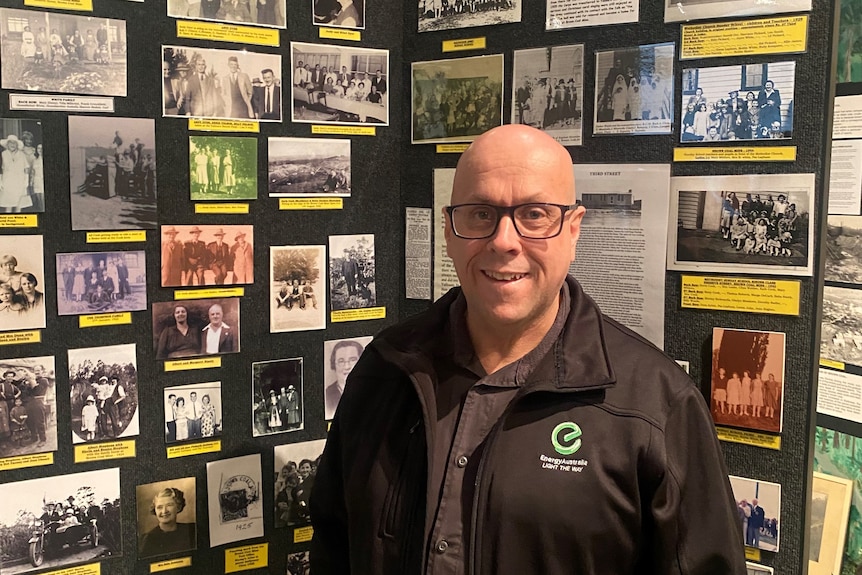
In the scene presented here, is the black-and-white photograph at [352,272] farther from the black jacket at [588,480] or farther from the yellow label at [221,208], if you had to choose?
the black jacket at [588,480]

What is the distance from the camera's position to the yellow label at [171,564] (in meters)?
1.62

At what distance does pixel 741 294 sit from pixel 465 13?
36.1 inches

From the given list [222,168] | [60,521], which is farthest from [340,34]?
[60,521]

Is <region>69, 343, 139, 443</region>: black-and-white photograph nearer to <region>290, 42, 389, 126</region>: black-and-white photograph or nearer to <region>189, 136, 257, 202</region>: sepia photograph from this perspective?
<region>189, 136, 257, 202</region>: sepia photograph

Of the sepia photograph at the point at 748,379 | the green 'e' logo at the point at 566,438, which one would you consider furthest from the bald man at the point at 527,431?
the sepia photograph at the point at 748,379

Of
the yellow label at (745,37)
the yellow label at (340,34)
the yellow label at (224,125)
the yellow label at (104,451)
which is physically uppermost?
the yellow label at (340,34)

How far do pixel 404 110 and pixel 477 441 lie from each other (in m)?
1.02

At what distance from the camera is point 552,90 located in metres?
1.64

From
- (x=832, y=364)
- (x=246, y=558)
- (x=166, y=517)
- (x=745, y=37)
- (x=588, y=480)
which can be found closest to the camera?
(x=588, y=480)

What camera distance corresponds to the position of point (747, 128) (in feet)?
4.64

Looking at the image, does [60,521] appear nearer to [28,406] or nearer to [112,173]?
[28,406]

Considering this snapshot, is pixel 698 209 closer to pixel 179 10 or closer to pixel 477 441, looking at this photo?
pixel 477 441

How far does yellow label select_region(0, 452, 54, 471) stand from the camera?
146 cm

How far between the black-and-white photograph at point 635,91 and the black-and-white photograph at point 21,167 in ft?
3.78
